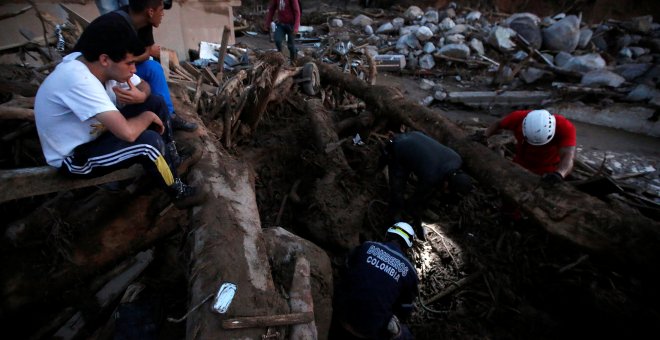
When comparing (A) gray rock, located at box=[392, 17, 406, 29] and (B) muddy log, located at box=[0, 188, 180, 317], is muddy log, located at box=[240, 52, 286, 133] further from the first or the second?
(A) gray rock, located at box=[392, 17, 406, 29]

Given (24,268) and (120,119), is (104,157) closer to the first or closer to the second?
(120,119)

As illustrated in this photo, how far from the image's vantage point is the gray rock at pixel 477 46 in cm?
1116

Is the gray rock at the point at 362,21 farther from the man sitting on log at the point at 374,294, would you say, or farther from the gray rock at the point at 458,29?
the man sitting on log at the point at 374,294

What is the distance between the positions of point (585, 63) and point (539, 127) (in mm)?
7192

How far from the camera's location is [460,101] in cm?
883

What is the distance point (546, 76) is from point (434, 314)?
27.9ft

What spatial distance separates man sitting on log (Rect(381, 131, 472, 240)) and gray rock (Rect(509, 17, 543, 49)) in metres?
8.88

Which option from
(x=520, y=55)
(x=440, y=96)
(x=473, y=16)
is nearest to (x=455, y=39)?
(x=520, y=55)

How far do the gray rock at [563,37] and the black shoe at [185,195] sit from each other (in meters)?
12.1

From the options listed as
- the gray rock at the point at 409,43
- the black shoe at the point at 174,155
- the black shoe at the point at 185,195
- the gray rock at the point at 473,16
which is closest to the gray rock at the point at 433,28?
the gray rock at the point at 409,43

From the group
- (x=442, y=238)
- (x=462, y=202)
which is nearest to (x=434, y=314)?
(x=442, y=238)

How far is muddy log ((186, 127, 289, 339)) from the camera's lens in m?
1.90

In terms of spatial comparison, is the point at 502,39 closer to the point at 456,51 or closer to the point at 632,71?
the point at 456,51

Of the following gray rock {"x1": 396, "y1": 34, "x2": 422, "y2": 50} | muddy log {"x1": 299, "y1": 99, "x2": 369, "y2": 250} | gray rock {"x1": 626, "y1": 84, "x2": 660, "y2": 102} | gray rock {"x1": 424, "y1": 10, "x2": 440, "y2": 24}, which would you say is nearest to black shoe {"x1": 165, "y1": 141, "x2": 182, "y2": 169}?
muddy log {"x1": 299, "y1": 99, "x2": 369, "y2": 250}
